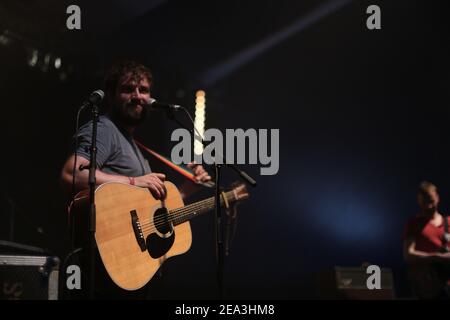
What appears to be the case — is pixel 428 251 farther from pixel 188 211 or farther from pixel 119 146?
pixel 119 146

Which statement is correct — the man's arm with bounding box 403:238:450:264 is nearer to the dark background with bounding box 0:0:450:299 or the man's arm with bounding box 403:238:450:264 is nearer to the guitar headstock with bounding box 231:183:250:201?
the dark background with bounding box 0:0:450:299

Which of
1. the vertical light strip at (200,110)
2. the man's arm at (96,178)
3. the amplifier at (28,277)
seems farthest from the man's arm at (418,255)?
the amplifier at (28,277)

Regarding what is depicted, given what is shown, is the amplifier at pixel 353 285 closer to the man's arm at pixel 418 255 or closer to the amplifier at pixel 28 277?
the man's arm at pixel 418 255

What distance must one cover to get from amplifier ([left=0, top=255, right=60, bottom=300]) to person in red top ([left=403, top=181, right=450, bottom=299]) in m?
3.98

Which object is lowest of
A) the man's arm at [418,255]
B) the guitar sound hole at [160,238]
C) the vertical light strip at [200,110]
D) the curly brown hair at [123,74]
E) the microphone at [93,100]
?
the man's arm at [418,255]

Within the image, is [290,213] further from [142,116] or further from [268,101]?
[142,116]

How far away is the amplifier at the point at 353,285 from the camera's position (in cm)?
528

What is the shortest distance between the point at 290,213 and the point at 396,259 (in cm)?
168

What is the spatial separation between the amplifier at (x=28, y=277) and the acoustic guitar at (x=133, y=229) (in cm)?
37

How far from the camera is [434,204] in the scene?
5582 mm

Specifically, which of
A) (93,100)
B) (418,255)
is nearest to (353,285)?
(418,255)

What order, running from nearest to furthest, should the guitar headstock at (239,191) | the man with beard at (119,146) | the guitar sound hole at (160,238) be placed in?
the man with beard at (119,146)
the guitar sound hole at (160,238)
the guitar headstock at (239,191)

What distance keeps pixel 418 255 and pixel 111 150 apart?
3851 mm
